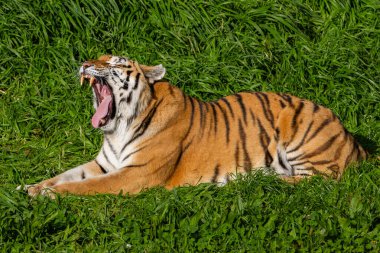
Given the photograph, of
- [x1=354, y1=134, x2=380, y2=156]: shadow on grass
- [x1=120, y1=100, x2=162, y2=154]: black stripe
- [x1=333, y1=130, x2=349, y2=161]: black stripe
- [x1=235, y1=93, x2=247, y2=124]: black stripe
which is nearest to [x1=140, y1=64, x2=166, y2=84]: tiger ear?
[x1=120, y1=100, x2=162, y2=154]: black stripe

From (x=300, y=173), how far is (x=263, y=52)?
5.40ft

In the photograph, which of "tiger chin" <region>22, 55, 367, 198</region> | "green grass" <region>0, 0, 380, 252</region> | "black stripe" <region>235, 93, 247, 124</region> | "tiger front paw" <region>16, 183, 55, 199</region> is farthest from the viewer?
"black stripe" <region>235, 93, 247, 124</region>

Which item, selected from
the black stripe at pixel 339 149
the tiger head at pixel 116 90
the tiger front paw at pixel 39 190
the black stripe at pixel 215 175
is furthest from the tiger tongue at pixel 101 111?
the black stripe at pixel 339 149

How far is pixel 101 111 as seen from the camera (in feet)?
22.3

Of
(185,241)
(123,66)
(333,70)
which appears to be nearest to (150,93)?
(123,66)

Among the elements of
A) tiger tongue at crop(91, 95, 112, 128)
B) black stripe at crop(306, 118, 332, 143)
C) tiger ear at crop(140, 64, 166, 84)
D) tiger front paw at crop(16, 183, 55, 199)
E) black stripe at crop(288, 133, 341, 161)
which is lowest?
black stripe at crop(288, 133, 341, 161)

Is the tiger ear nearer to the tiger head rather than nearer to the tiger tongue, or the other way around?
the tiger head

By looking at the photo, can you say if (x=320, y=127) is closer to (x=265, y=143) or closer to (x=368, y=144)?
(x=265, y=143)

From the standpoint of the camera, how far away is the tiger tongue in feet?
22.1

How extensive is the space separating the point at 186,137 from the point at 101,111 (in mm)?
601

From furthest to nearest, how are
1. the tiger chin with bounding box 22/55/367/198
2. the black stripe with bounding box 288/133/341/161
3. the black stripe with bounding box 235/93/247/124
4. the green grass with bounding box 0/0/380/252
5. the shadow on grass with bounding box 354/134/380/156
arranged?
the shadow on grass with bounding box 354/134/380/156
the black stripe with bounding box 235/93/247/124
the black stripe with bounding box 288/133/341/161
the tiger chin with bounding box 22/55/367/198
the green grass with bounding box 0/0/380/252

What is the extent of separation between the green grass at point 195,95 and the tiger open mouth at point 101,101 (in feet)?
1.88

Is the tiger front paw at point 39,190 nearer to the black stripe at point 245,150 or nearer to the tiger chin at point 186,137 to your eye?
the tiger chin at point 186,137

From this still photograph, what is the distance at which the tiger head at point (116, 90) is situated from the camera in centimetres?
678
